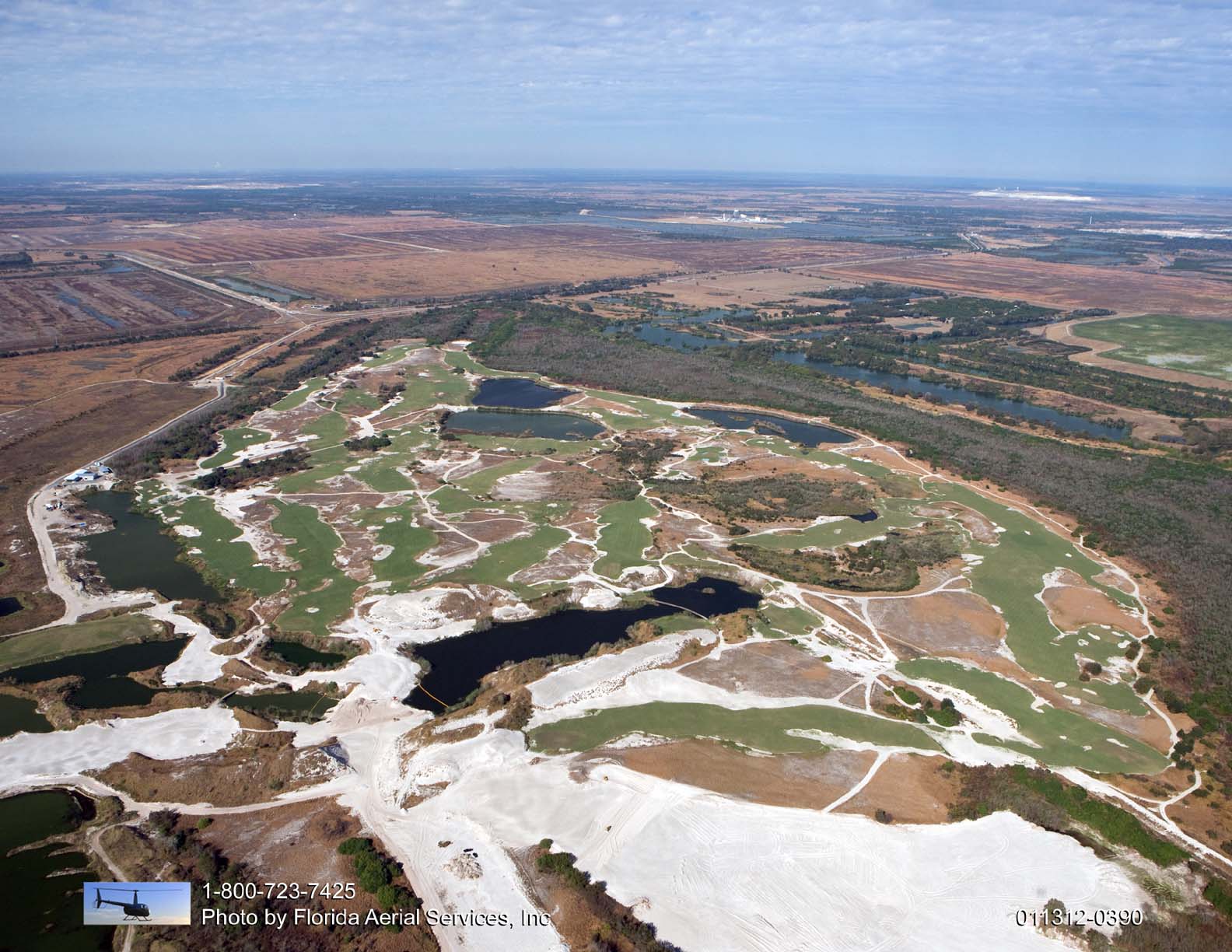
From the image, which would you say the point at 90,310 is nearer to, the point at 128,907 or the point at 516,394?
the point at 516,394

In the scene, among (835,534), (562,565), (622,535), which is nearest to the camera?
(562,565)

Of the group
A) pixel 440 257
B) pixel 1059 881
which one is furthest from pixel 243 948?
pixel 440 257

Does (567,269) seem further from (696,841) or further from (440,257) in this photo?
(696,841)

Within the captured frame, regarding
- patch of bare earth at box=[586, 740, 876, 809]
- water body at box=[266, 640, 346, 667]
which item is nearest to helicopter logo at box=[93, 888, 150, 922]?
water body at box=[266, 640, 346, 667]

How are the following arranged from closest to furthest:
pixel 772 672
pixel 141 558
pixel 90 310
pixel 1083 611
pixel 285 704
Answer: pixel 285 704 → pixel 772 672 → pixel 1083 611 → pixel 141 558 → pixel 90 310

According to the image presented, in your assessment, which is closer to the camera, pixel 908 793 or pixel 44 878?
pixel 44 878

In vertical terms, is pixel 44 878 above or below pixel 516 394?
below

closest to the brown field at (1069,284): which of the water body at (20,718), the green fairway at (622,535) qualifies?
the green fairway at (622,535)

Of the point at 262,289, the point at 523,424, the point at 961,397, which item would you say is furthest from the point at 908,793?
the point at 262,289
